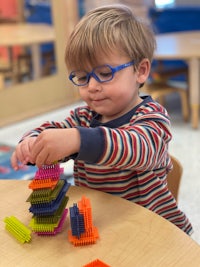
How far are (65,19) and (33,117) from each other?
96 cm

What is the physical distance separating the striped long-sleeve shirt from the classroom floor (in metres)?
0.76

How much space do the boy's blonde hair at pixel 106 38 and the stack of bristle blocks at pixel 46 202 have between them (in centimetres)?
28

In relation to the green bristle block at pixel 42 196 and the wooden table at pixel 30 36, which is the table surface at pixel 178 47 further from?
the green bristle block at pixel 42 196

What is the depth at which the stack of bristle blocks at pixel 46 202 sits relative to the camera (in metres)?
0.68

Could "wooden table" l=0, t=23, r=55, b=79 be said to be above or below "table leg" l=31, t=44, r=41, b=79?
above

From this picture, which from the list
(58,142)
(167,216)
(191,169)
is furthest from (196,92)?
(58,142)

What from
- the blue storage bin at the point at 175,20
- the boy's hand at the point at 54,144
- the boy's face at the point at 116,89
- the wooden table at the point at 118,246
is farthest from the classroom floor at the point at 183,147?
the boy's hand at the point at 54,144

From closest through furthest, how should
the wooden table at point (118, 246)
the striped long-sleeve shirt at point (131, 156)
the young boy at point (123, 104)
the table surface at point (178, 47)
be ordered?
the wooden table at point (118, 246), the striped long-sleeve shirt at point (131, 156), the young boy at point (123, 104), the table surface at point (178, 47)

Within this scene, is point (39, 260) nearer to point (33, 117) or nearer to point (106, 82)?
point (106, 82)

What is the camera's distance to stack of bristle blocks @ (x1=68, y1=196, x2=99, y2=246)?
2.15ft

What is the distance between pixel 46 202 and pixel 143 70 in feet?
1.43

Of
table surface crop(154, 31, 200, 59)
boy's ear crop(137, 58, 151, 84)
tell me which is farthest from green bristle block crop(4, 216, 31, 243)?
table surface crop(154, 31, 200, 59)

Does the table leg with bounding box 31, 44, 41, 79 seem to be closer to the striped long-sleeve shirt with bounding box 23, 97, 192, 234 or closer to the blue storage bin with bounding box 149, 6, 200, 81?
the blue storage bin with bounding box 149, 6, 200, 81

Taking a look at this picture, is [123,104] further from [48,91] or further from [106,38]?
[48,91]
